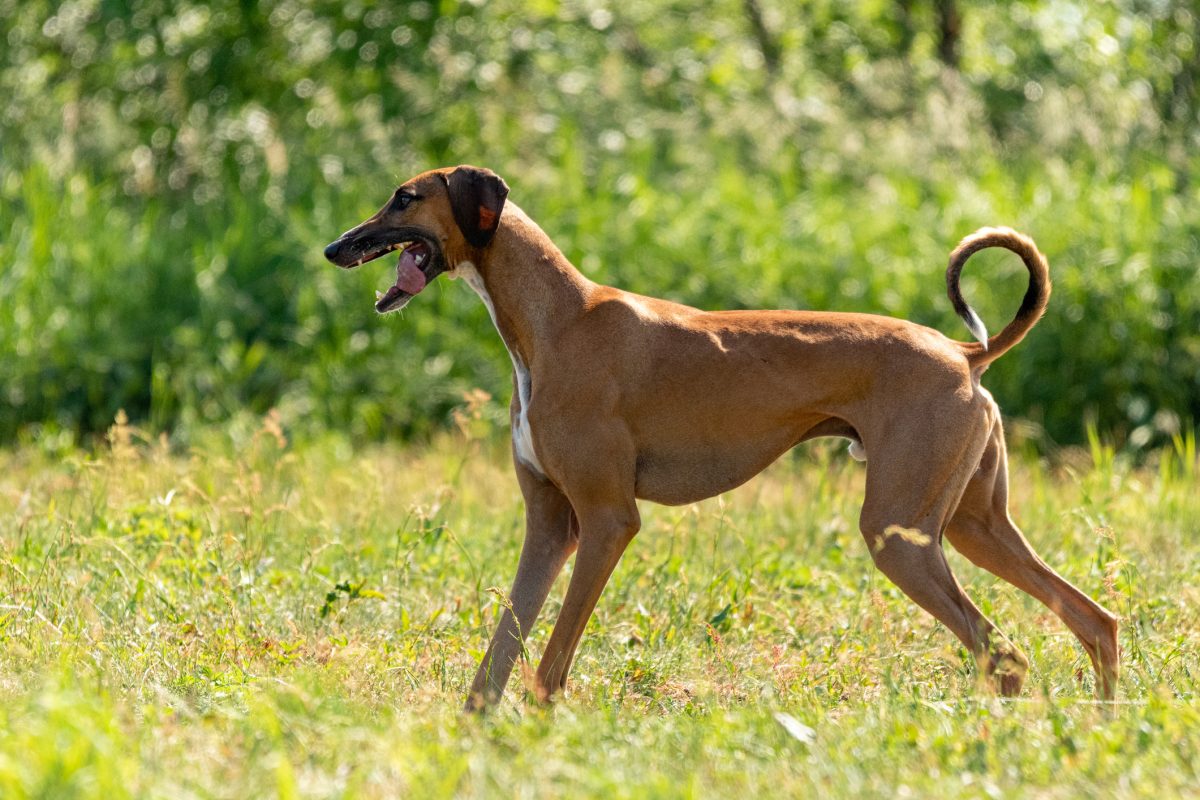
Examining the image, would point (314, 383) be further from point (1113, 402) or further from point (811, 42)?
point (811, 42)

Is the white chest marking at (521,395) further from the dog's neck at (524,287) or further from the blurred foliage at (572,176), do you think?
the blurred foliage at (572,176)

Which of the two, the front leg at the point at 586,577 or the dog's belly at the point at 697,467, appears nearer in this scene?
the front leg at the point at 586,577

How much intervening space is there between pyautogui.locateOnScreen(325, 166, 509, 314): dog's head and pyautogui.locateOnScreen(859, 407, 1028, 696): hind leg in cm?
151

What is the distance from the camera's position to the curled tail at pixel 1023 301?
5266mm

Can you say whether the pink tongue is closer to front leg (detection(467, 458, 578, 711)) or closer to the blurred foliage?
front leg (detection(467, 458, 578, 711))

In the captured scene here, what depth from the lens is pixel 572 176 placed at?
12664mm

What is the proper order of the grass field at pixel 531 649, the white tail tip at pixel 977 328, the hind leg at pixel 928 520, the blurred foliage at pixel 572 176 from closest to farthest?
the grass field at pixel 531 649 → the hind leg at pixel 928 520 → the white tail tip at pixel 977 328 → the blurred foliage at pixel 572 176

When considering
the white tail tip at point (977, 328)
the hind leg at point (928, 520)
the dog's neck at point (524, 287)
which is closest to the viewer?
the hind leg at point (928, 520)

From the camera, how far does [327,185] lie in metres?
12.6

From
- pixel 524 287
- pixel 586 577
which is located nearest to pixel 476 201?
pixel 524 287

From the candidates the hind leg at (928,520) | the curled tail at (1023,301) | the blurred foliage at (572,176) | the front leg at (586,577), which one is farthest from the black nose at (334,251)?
the blurred foliage at (572,176)

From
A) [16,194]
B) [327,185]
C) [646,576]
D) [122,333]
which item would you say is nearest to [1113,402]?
[646,576]

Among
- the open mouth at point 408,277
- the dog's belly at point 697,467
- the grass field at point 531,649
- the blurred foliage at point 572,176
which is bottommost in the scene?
the blurred foliage at point 572,176

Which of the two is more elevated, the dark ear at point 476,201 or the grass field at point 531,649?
the dark ear at point 476,201
